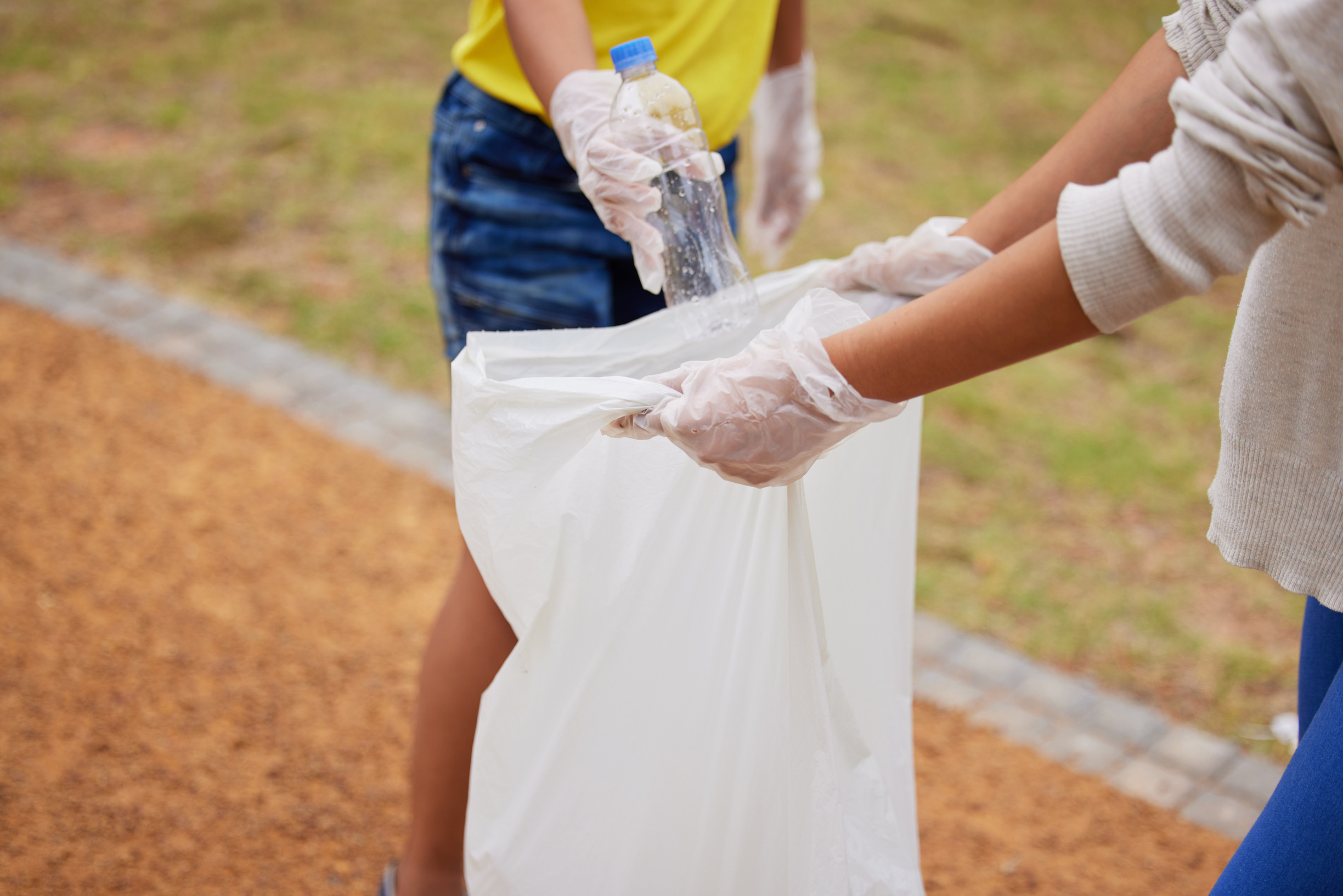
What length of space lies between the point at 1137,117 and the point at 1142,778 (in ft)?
4.78

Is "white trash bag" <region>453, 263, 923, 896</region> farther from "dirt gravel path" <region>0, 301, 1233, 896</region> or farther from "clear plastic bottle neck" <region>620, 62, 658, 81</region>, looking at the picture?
"dirt gravel path" <region>0, 301, 1233, 896</region>

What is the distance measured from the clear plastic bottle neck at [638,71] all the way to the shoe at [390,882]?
1213mm

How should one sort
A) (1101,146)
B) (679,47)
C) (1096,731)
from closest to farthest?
(1101,146) → (679,47) → (1096,731)

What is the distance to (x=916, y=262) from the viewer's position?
138 centimetres

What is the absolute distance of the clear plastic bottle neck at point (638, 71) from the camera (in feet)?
4.36

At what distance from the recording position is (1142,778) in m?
2.18

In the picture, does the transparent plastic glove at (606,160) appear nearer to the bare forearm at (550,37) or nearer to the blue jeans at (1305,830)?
the bare forearm at (550,37)

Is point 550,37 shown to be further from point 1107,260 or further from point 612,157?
point 1107,260

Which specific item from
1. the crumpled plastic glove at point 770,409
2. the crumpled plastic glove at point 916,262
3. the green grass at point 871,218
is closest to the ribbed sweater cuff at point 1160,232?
the crumpled plastic glove at point 770,409

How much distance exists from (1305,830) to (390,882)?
127cm

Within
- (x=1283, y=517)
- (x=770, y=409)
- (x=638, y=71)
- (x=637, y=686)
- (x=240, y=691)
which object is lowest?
(x=240, y=691)

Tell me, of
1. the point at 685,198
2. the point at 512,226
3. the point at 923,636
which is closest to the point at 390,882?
the point at 512,226

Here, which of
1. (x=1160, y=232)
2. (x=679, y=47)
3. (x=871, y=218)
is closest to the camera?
(x=1160, y=232)

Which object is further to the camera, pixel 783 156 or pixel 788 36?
pixel 783 156
